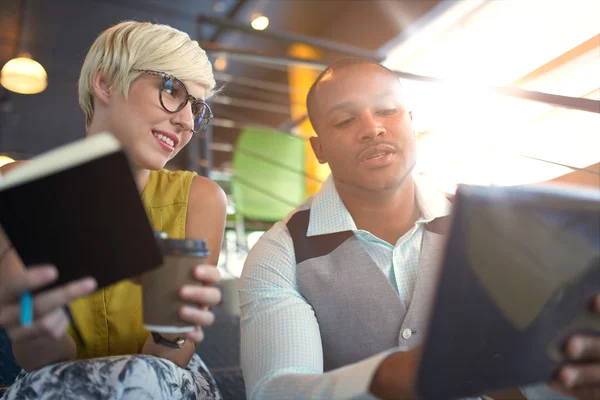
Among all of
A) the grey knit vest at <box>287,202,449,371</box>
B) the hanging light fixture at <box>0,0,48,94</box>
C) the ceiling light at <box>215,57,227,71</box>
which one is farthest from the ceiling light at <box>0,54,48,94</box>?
the grey knit vest at <box>287,202,449,371</box>

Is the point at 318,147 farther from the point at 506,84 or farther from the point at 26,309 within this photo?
the point at 506,84

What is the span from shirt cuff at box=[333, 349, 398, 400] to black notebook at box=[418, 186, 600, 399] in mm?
160

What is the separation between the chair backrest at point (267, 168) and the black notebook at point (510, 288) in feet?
9.30

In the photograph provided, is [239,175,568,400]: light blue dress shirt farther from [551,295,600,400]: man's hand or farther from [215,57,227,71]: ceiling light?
[215,57,227,71]: ceiling light

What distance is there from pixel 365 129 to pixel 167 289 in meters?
0.83

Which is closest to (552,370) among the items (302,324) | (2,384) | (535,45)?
(302,324)

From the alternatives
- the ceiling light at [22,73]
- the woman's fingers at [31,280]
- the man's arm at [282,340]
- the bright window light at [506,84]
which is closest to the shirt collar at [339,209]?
the man's arm at [282,340]

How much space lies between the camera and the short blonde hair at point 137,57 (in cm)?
123

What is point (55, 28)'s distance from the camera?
5.29 metres

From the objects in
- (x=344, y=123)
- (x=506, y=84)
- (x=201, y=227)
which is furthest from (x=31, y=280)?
(x=506, y=84)

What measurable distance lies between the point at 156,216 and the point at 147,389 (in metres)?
0.45

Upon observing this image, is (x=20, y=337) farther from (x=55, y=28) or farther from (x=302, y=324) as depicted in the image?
(x=55, y=28)

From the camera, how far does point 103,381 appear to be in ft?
3.16

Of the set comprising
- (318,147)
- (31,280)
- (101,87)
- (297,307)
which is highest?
(101,87)
